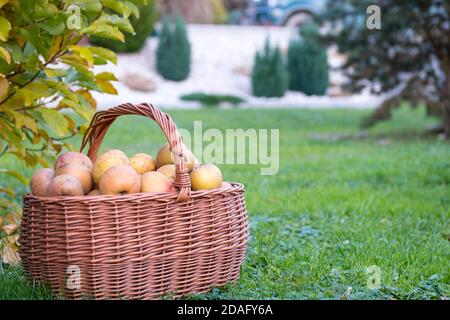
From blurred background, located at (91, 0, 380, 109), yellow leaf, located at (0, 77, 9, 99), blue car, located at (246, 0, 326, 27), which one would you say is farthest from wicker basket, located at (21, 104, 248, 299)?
blue car, located at (246, 0, 326, 27)

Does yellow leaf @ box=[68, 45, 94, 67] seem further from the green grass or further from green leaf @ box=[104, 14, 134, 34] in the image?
the green grass

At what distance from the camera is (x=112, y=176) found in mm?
2381

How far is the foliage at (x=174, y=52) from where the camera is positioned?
15203 mm

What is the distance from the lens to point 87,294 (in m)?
2.36

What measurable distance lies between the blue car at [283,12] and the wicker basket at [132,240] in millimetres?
18521

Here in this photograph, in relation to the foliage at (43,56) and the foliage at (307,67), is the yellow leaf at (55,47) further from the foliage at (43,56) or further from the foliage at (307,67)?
the foliage at (307,67)

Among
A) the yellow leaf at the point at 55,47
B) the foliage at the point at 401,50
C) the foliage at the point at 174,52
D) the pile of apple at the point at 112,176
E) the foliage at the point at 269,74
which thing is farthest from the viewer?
the foliage at the point at 174,52

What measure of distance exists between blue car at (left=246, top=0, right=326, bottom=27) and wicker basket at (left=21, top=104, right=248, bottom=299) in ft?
60.8

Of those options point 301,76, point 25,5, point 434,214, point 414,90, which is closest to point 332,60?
point 301,76

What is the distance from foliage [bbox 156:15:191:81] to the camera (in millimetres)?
15203

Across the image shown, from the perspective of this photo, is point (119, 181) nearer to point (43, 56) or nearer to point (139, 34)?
point (43, 56)

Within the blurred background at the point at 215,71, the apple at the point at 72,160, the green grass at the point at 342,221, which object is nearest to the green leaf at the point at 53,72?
the apple at the point at 72,160

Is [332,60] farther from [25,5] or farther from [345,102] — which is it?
[25,5]
